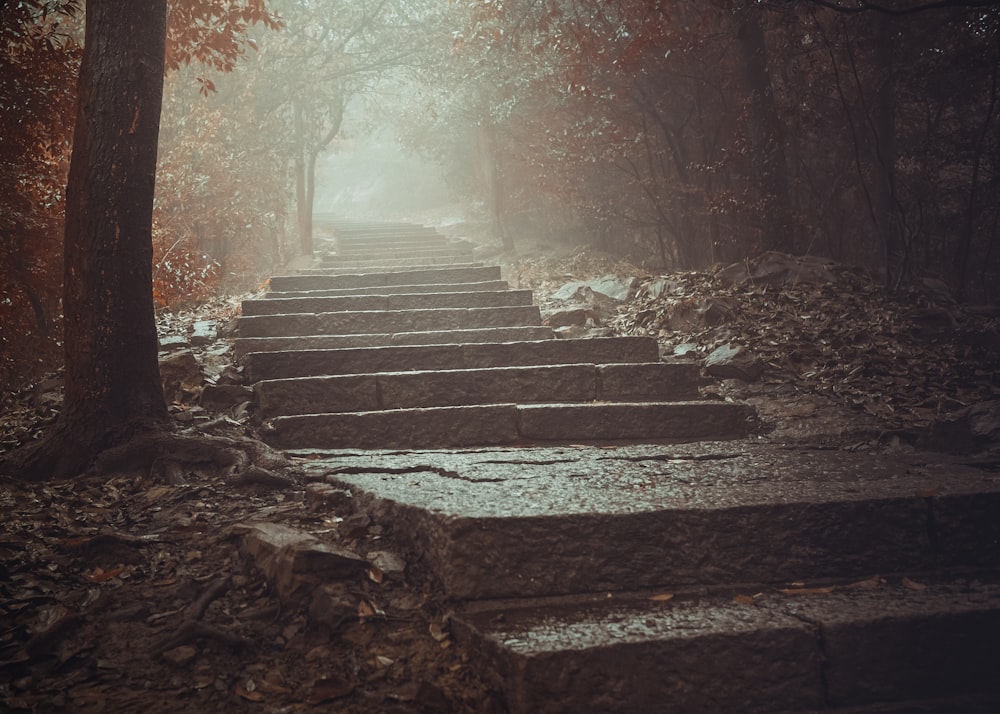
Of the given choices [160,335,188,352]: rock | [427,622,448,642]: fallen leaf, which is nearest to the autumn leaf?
[427,622,448,642]: fallen leaf

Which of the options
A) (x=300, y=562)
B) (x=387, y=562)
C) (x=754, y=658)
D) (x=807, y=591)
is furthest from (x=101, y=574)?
(x=807, y=591)

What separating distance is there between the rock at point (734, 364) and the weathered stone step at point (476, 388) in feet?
0.99

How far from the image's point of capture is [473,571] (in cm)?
264

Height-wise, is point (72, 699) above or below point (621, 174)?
below

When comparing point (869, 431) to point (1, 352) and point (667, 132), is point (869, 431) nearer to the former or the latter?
point (667, 132)

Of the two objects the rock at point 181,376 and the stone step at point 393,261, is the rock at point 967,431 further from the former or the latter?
the stone step at point 393,261

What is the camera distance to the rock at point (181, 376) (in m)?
4.93

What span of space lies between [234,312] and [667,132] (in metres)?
6.02

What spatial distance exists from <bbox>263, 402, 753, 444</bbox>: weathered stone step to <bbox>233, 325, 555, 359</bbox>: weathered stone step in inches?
69.3

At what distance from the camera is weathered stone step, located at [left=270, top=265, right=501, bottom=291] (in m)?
9.11

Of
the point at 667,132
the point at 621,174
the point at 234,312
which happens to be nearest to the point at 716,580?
the point at 234,312

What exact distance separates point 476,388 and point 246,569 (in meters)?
2.45

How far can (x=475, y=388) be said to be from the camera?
504 centimetres

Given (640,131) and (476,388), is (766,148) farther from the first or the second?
(476,388)
